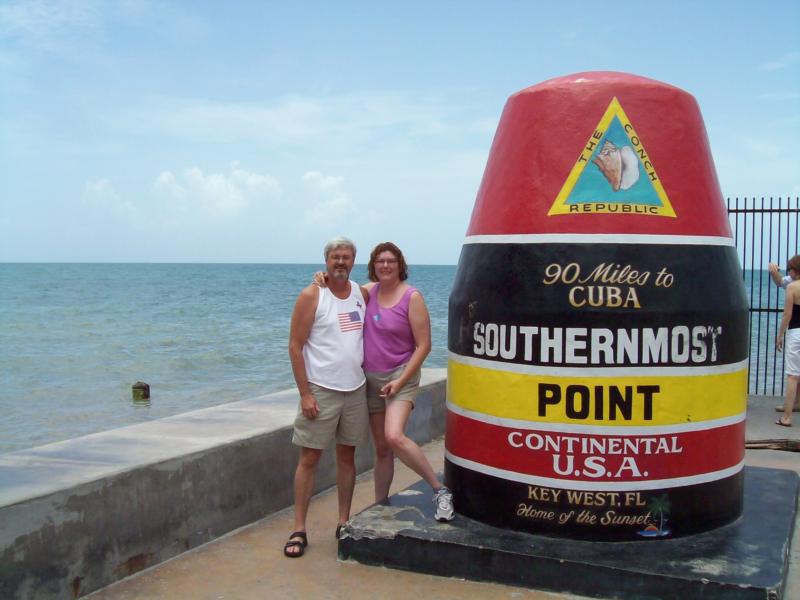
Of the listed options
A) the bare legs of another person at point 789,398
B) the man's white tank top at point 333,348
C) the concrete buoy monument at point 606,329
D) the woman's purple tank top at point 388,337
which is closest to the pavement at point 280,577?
the concrete buoy monument at point 606,329

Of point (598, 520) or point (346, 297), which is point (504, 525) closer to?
point (598, 520)

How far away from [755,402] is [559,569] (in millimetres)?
6888

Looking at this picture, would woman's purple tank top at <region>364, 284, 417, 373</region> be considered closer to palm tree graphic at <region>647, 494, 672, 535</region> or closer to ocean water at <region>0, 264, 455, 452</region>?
palm tree graphic at <region>647, 494, 672, 535</region>

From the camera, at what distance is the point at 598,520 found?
14.4ft

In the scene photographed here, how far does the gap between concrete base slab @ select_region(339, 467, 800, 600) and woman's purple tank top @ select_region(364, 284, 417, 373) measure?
933 millimetres

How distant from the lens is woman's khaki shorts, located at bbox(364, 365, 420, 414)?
4832 millimetres

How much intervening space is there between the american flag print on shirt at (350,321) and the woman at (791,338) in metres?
5.85

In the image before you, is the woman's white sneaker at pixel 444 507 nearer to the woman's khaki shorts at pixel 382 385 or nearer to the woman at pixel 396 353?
the woman at pixel 396 353

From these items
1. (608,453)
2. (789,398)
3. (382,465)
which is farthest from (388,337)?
(789,398)

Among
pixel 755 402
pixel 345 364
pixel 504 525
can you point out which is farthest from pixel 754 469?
pixel 755 402

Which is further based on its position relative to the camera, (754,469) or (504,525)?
(754,469)

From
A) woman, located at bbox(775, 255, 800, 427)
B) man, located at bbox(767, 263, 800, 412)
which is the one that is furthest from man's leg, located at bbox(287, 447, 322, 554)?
man, located at bbox(767, 263, 800, 412)

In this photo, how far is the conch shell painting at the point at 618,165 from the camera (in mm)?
4438

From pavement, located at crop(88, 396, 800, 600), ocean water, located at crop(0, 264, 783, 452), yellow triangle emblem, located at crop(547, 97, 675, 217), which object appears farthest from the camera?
ocean water, located at crop(0, 264, 783, 452)
